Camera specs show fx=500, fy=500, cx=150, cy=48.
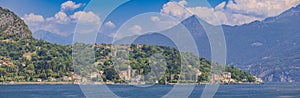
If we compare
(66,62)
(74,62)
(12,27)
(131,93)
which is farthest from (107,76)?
(131,93)

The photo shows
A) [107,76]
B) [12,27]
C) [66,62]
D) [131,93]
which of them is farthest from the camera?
[12,27]

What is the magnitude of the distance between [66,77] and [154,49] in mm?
38801

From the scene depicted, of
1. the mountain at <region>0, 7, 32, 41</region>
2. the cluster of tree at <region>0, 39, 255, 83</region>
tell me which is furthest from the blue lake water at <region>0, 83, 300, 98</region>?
the mountain at <region>0, 7, 32, 41</region>

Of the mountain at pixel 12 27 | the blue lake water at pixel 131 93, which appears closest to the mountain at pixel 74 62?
the mountain at pixel 12 27

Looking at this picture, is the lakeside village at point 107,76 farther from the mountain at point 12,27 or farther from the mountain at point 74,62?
the mountain at point 12,27

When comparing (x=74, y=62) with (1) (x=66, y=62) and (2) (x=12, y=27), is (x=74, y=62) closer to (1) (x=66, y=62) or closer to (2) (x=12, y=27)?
(1) (x=66, y=62)

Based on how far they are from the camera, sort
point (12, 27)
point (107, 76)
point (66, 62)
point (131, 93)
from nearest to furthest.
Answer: point (131, 93) < point (107, 76) < point (66, 62) < point (12, 27)

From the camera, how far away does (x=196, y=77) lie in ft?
527

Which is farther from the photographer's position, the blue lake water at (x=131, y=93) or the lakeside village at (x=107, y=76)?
the lakeside village at (x=107, y=76)

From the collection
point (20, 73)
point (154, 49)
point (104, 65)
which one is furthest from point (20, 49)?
point (154, 49)

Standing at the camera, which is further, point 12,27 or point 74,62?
point 12,27

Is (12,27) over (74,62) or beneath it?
over

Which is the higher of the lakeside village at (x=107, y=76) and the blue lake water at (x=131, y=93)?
the lakeside village at (x=107, y=76)

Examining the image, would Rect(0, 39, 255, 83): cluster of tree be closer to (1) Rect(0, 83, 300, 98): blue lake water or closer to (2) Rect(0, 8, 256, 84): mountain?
(2) Rect(0, 8, 256, 84): mountain
